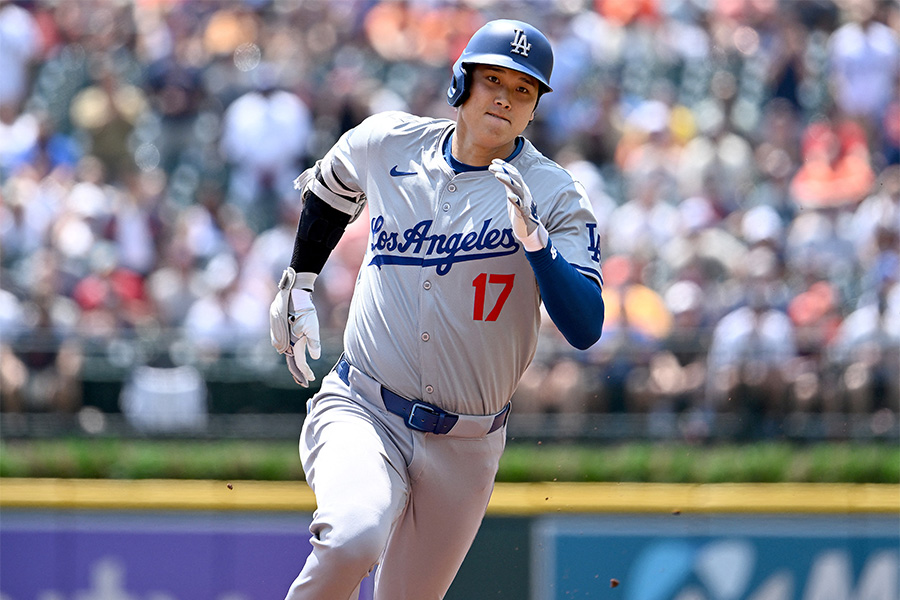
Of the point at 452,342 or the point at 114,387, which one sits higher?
the point at 452,342

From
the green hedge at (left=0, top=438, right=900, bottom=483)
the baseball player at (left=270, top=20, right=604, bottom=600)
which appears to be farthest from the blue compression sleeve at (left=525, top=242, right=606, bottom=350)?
the green hedge at (left=0, top=438, right=900, bottom=483)

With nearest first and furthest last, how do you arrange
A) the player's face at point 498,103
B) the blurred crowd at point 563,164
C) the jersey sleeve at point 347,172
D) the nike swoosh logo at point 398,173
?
the player's face at point 498,103, the nike swoosh logo at point 398,173, the jersey sleeve at point 347,172, the blurred crowd at point 563,164

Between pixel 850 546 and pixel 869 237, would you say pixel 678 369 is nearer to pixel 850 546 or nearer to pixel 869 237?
pixel 850 546

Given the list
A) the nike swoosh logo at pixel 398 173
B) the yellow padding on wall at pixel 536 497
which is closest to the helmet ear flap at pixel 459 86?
the nike swoosh logo at pixel 398 173

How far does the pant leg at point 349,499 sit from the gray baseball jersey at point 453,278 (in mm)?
195

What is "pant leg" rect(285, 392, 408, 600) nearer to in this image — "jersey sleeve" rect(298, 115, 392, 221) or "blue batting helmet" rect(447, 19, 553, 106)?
"jersey sleeve" rect(298, 115, 392, 221)

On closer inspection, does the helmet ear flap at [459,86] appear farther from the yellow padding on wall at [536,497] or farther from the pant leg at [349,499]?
the yellow padding on wall at [536,497]

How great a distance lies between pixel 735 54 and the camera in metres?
11.6

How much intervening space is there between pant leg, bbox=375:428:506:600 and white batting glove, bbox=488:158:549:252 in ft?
2.53

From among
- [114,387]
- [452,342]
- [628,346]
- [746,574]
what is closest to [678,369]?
[628,346]

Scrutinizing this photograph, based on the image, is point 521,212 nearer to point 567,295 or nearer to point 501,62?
point 567,295

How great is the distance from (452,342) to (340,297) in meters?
4.82

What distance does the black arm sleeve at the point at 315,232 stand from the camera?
4.48 meters

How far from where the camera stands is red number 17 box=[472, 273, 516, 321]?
397cm
